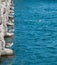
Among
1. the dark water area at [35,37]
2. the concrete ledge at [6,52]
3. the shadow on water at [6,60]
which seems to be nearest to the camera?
the shadow on water at [6,60]

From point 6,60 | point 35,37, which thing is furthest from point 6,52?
point 35,37

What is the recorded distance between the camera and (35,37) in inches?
2151

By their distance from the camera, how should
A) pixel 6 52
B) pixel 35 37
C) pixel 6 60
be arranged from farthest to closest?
pixel 35 37 → pixel 6 52 → pixel 6 60

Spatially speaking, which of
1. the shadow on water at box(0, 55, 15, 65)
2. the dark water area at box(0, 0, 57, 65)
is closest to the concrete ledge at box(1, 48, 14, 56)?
the shadow on water at box(0, 55, 15, 65)

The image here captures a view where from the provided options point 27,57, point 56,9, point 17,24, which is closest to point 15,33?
point 17,24

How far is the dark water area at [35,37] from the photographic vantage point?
1684 inches

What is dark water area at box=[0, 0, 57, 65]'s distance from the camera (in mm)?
42781

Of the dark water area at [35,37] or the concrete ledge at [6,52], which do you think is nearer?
the concrete ledge at [6,52]

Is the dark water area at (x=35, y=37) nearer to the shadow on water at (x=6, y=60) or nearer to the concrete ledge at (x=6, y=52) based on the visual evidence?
the shadow on water at (x=6, y=60)

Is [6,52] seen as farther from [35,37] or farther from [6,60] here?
[35,37]

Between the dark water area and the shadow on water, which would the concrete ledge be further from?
the dark water area

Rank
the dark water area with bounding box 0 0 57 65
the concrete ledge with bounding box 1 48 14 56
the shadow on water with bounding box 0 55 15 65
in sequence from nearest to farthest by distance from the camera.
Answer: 1. the shadow on water with bounding box 0 55 15 65
2. the concrete ledge with bounding box 1 48 14 56
3. the dark water area with bounding box 0 0 57 65

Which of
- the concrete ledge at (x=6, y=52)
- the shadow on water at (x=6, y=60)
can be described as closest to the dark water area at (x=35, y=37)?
the shadow on water at (x=6, y=60)

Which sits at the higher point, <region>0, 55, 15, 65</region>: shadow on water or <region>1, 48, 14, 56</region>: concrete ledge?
<region>1, 48, 14, 56</region>: concrete ledge
